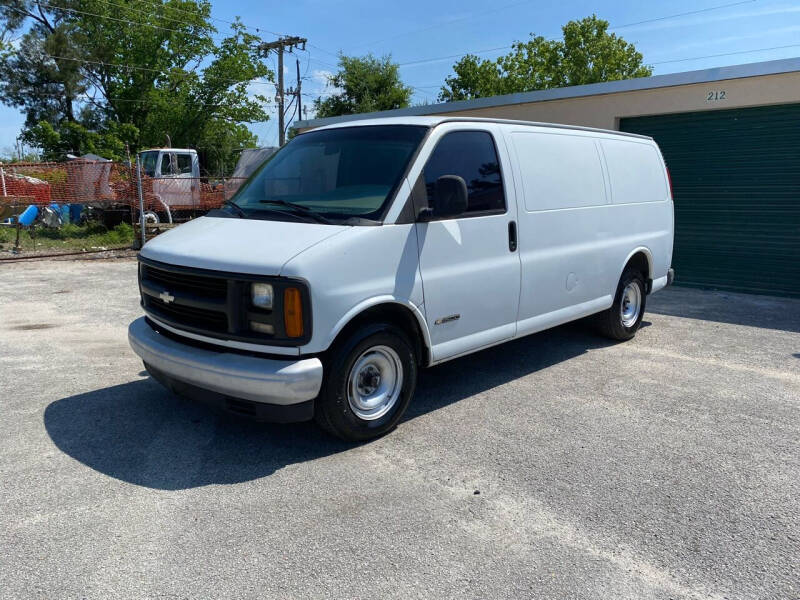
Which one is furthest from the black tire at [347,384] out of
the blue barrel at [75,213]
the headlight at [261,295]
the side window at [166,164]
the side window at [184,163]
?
the side window at [184,163]

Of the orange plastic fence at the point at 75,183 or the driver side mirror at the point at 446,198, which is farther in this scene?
the orange plastic fence at the point at 75,183

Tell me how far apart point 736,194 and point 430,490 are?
948cm

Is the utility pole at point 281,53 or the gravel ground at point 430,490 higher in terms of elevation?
the utility pole at point 281,53

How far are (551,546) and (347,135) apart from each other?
330 cm

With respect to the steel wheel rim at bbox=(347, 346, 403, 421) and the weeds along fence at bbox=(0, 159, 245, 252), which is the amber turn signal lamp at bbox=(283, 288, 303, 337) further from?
the weeds along fence at bbox=(0, 159, 245, 252)

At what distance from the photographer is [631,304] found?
7172 mm

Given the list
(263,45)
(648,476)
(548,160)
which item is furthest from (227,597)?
(263,45)

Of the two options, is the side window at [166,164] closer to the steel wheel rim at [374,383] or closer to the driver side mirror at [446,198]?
the driver side mirror at [446,198]

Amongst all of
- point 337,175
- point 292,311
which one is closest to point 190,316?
point 292,311

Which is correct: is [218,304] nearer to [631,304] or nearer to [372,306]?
[372,306]

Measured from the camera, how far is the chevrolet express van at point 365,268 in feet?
12.2

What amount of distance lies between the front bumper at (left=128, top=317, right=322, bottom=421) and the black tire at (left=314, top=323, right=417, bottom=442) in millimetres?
133

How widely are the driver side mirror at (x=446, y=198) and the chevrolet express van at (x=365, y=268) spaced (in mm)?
11

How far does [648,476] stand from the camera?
3.81 meters
